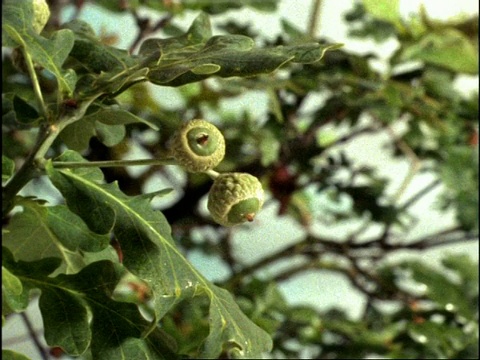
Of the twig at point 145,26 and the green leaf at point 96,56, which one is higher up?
the green leaf at point 96,56

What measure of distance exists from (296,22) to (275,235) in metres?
0.53

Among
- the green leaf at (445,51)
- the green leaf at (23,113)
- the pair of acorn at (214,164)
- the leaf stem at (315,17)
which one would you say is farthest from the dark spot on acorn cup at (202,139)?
the leaf stem at (315,17)

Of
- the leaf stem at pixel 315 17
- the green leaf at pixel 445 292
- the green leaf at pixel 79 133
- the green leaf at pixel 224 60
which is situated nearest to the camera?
the green leaf at pixel 224 60

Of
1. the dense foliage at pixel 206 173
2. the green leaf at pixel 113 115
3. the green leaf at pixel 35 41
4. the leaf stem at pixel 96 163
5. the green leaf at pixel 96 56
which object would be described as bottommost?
the dense foliage at pixel 206 173

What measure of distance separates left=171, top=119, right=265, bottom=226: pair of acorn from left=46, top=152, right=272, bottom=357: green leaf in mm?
32

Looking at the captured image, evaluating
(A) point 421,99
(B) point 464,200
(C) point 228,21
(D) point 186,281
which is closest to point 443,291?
(B) point 464,200

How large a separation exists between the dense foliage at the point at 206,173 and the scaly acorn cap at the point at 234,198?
3 cm

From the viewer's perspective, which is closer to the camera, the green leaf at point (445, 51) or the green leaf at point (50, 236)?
the green leaf at point (50, 236)

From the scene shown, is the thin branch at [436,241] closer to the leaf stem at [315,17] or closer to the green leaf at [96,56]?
the leaf stem at [315,17]

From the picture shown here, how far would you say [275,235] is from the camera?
2061mm

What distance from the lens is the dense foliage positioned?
0.39m

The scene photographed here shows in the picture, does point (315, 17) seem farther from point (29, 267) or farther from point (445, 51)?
point (29, 267)

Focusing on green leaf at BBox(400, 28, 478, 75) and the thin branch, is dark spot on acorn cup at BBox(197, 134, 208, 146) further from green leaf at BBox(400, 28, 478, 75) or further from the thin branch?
the thin branch

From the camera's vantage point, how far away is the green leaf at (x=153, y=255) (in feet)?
1.25
